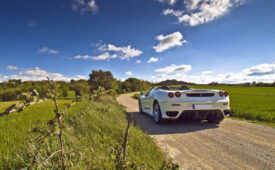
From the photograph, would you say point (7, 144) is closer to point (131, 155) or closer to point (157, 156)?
point (131, 155)

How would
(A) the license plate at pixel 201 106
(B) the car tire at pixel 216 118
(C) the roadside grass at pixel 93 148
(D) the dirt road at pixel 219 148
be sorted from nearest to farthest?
(C) the roadside grass at pixel 93 148, (D) the dirt road at pixel 219 148, (A) the license plate at pixel 201 106, (B) the car tire at pixel 216 118

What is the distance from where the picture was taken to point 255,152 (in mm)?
2639

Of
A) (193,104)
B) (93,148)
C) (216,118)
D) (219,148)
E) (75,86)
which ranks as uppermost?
(75,86)

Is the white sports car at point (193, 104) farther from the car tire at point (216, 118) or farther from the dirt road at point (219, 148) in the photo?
the dirt road at point (219, 148)

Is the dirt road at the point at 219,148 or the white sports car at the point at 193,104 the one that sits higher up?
the white sports car at the point at 193,104

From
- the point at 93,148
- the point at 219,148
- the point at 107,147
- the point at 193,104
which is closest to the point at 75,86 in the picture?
the point at 107,147

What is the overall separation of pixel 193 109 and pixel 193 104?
149mm

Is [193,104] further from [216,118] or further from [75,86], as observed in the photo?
[75,86]

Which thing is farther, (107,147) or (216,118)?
(216,118)

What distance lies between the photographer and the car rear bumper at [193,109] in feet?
14.1

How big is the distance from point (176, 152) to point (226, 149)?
1004mm

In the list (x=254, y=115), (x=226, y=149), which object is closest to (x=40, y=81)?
(x=226, y=149)

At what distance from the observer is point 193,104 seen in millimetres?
4297

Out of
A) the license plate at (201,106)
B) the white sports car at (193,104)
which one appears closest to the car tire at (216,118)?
the white sports car at (193,104)
